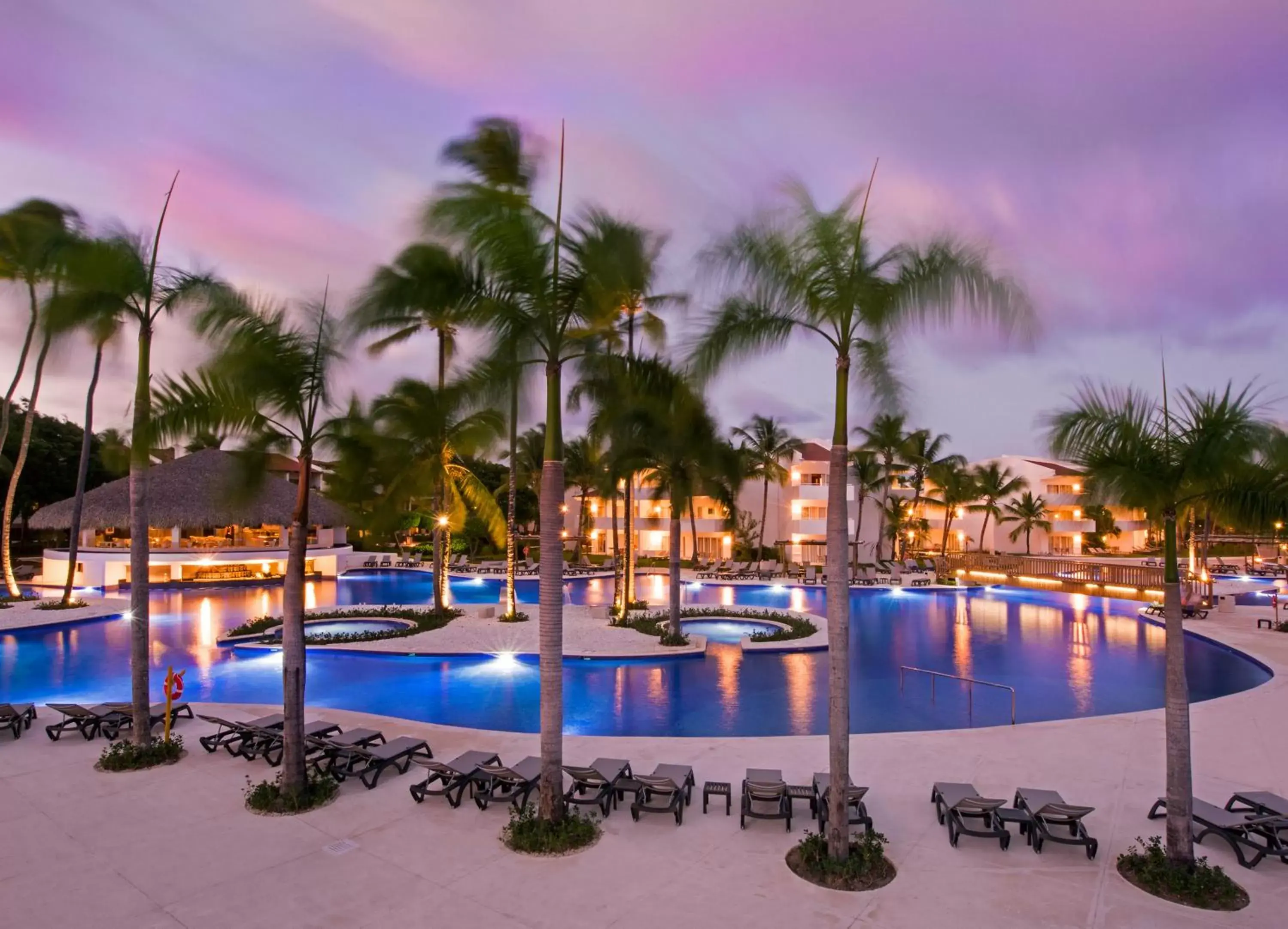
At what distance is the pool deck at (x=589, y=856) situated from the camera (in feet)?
21.2

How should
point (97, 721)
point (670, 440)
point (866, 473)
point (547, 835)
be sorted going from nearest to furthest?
point (547, 835), point (97, 721), point (670, 440), point (866, 473)

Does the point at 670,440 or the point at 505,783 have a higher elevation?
the point at 670,440

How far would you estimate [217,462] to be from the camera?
4244 centimetres

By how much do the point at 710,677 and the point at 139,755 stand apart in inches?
453

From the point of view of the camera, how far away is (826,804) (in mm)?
8406

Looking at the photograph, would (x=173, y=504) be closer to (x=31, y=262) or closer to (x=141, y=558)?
(x=31, y=262)

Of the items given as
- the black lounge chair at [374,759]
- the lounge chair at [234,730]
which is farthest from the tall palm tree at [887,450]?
the lounge chair at [234,730]

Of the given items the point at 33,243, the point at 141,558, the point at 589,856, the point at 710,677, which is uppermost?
the point at 33,243

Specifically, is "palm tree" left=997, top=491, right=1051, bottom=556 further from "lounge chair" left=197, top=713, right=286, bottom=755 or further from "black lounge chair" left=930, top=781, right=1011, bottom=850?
"lounge chair" left=197, top=713, right=286, bottom=755

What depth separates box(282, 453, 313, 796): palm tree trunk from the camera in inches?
356

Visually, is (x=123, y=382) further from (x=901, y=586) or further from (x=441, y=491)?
(x=901, y=586)

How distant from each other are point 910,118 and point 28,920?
15.5 metres

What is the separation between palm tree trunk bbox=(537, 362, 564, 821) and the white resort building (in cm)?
3066

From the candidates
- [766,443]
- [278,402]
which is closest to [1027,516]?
[766,443]
